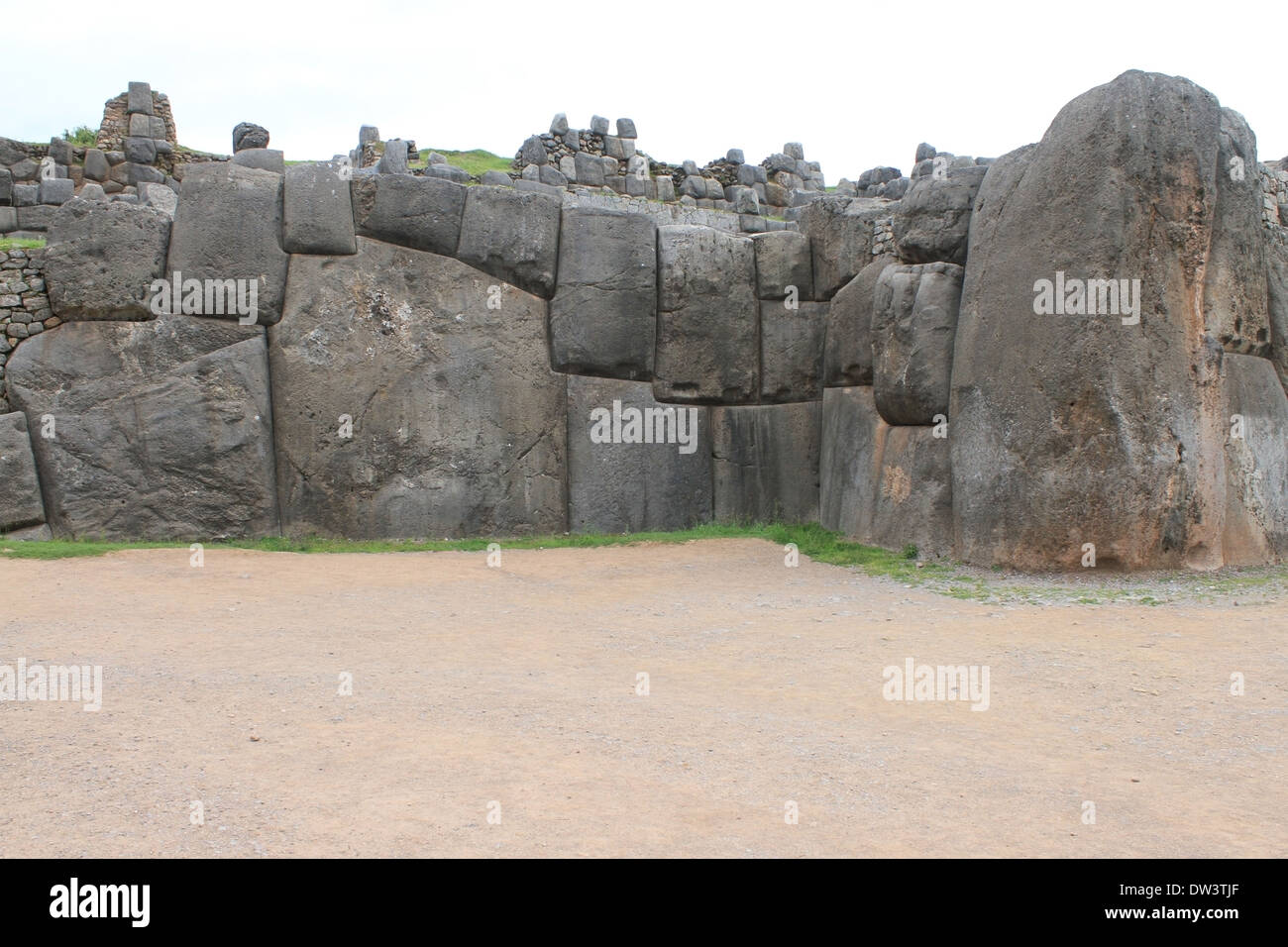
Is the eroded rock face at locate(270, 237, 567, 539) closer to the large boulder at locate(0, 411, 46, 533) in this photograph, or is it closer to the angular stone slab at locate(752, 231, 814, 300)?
the large boulder at locate(0, 411, 46, 533)

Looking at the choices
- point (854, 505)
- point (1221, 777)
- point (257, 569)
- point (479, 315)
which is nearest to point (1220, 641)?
point (1221, 777)

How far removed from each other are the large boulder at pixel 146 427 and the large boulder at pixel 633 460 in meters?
3.37

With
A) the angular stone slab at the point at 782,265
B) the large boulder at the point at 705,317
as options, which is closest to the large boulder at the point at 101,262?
the large boulder at the point at 705,317

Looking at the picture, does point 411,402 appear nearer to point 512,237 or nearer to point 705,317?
point 512,237

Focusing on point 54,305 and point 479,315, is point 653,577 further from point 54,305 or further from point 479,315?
point 54,305

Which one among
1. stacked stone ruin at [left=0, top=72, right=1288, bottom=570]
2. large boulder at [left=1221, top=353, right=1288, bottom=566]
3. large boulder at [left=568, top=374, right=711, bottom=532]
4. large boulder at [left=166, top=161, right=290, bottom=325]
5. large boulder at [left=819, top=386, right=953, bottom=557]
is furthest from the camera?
large boulder at [left=568, top=374, right=711, bottom=532]

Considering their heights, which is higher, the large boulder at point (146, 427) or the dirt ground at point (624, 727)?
the large boulder at point (146, 427)

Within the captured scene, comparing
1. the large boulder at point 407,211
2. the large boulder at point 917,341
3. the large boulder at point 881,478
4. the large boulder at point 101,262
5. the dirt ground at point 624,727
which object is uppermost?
the large boulder at point 407,211

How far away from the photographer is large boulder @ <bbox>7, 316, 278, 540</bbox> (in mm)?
11070

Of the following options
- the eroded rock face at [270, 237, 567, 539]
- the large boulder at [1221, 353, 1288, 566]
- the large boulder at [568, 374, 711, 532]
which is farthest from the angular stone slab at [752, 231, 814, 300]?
the large boulder at [1221, 353, 1288, 566]

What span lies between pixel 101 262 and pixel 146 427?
5.61 feet

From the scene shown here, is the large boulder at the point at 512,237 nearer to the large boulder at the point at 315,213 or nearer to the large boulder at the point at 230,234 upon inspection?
the large boulder at the point at 315,213

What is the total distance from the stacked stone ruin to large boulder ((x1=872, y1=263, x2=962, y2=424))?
0.03 m

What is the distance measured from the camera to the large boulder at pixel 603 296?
492 inches
